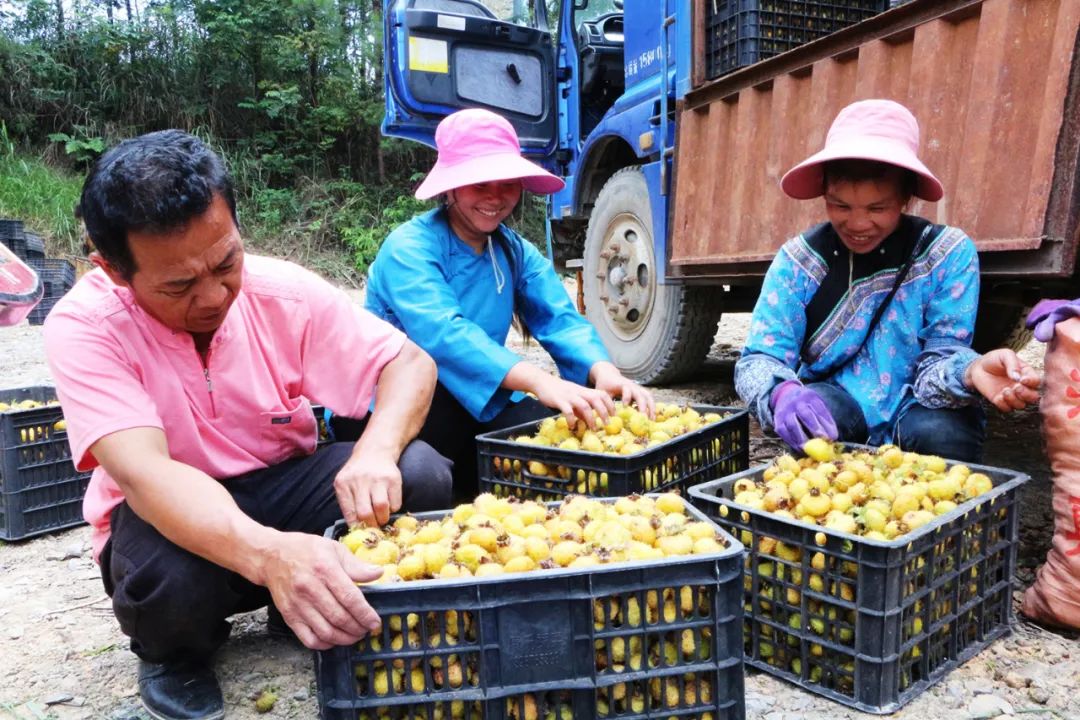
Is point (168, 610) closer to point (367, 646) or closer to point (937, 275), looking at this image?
point (367, 646)

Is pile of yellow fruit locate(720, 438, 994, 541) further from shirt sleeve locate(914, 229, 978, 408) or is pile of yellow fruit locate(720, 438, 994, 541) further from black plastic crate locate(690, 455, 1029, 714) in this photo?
shirt sleeve locate(914, 229, 978, 408)

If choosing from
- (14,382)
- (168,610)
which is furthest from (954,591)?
(14,382)

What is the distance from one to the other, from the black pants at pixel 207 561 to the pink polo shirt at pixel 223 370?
0.08 metres

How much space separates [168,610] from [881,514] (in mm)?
1572

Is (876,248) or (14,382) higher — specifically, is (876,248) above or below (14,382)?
above

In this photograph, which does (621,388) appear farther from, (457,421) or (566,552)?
(566,552)

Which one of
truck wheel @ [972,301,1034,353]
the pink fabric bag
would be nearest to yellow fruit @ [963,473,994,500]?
the pink fabric bag

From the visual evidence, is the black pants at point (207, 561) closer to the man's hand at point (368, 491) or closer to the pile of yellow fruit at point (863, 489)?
the man's hand at point (368, 491)

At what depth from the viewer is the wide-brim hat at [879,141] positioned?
233 centimetres

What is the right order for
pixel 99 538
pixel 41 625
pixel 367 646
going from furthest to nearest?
pixel 41 625, pixel 99 538, pixel 367 646

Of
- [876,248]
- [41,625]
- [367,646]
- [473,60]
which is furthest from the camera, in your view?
[473,60]

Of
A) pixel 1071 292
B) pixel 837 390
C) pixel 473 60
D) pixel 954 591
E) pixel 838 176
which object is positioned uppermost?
pixel 473 60

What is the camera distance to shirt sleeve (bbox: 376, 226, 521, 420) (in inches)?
111

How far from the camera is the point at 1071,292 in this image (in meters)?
3.09
